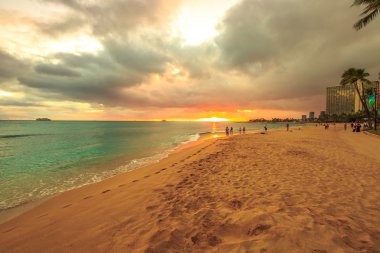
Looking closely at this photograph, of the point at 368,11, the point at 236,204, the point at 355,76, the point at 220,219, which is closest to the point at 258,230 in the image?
the point at 220,219

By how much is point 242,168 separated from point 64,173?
13.2 metres

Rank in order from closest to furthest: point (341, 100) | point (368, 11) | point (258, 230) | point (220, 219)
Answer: point (258, 230) → point (220, 219) → point (368, 11) → point (341, 100)

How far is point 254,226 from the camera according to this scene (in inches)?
154

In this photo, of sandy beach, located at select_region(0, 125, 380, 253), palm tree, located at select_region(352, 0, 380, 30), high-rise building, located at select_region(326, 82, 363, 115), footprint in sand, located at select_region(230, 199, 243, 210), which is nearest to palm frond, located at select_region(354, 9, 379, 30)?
palm tree, located at select_region(352, 0, 380, 30)

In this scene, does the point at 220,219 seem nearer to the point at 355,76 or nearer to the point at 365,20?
the point at 365,20

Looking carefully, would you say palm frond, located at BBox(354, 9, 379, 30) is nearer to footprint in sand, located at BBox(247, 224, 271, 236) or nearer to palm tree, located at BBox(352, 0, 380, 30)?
palm tree, located at BBox(352, 0, 380, 30)

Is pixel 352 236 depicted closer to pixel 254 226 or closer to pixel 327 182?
pixel 254 226

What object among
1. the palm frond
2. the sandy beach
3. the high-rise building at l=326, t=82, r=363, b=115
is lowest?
the sandy beach

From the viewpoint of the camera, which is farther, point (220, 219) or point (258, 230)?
point (220, 219)

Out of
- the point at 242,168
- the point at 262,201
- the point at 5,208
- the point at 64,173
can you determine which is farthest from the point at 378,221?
the point at 64,173

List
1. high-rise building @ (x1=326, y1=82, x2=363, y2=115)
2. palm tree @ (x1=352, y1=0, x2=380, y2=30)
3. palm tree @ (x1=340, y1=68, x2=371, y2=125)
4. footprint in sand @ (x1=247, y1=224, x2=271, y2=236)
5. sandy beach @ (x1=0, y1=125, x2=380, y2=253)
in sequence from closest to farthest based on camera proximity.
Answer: sandy beach @ (x1=0, y1=125, x2=380, y2=253), footprint in sand @ (x1=247, y1=224, x2=271, y2=236), palm tree @ (x1=352, y1=0, x2=380, y2=30), palm tree @ (x1=340, y1=68, x2=371, y2=125), high-rise building @ (x1=326, y1=82, x2=363, y2=115)

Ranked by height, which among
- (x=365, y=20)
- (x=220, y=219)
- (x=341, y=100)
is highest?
(x=341, y=100)

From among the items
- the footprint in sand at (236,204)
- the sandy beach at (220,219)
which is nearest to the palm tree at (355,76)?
the sandy beach at (220,219)

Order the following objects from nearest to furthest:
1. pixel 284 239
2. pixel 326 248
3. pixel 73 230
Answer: pixel 326 248, pixel 284 239, pixel 73 230
